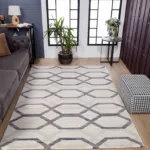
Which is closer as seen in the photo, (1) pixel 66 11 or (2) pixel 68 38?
(2) pixel 68 38

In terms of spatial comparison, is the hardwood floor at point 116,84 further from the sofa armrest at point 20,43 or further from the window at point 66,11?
the window at point 66,11

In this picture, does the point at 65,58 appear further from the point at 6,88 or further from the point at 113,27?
the point at 6,88

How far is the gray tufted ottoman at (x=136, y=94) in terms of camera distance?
2316 mm

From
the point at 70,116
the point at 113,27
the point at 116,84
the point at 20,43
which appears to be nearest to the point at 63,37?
the point at 20,43

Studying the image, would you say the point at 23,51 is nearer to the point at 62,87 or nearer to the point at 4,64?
the point at 4,64

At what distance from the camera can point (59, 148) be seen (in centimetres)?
190

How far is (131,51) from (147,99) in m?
1.53

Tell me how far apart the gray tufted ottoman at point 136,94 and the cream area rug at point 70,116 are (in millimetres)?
137

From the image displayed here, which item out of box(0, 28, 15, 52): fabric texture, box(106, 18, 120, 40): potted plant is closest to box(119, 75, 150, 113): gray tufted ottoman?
box(106, 18, 120, 40): potted plant

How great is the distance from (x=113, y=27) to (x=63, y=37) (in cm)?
109

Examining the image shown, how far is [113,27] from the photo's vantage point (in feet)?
12.6

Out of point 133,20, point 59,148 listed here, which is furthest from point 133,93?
point 133,20

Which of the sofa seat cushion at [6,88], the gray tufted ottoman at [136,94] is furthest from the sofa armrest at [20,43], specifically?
the gray tufted ottoman at [136,94]

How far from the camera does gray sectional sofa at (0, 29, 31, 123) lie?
204cm
